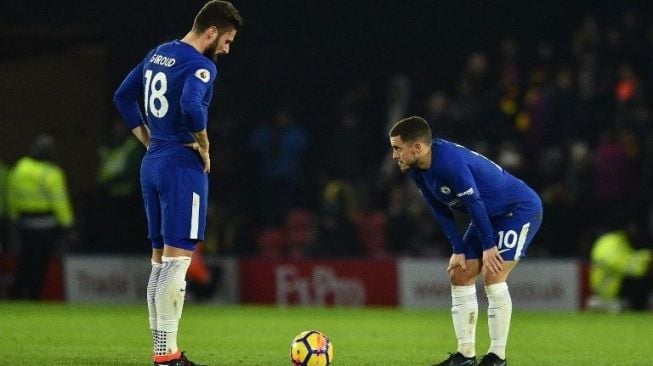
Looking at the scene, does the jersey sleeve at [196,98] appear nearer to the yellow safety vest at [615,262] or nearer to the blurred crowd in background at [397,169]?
the yellow safety vest at [615,262]

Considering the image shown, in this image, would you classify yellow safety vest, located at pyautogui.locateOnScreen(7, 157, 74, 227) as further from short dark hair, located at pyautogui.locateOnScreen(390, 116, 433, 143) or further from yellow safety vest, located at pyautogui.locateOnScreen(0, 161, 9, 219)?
short dark hair, located at pyautogui.locateOnScreen(390, 116, 433, 143)

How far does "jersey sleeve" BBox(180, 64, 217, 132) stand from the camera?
7.55 metres

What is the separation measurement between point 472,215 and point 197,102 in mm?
1883

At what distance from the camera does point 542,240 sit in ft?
54.9

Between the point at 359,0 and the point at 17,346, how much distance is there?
11.1 m

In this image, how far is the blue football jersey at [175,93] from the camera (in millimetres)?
7582

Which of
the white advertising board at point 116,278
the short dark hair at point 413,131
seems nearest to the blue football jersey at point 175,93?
the short dark hair at point 413,131

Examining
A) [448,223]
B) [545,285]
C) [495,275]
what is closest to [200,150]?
[448,223]

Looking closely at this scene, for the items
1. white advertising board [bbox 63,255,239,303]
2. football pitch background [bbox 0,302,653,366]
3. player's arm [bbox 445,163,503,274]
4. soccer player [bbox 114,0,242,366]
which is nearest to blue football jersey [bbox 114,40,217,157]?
soccer player [bbox 114,0,242,366]

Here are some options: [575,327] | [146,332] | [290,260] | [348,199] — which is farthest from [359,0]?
[146,332]

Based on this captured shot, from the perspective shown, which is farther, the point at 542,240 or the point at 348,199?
the point at 348,199

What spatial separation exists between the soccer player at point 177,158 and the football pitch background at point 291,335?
3.71ft

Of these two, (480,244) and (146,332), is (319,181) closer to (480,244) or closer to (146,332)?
(146,332)

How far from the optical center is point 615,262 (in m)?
15.6
